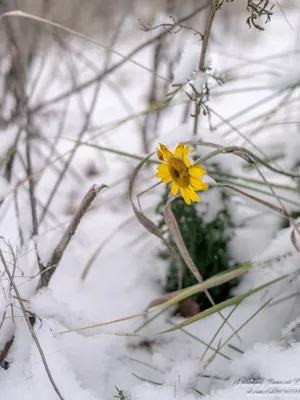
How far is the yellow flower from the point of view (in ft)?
1.83

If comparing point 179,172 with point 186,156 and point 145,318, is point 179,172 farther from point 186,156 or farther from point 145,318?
point 145,318

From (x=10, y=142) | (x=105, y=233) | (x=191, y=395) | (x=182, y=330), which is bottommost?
→ (x=191, y=395)

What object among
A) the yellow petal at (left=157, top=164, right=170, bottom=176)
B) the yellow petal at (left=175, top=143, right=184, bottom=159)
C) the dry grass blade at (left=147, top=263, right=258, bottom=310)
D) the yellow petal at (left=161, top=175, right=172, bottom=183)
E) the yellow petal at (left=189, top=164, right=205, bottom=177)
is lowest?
the dry grass blade at (left=147, top=263, right=258, bottom=310)

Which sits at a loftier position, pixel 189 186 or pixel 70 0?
pixel 70 0

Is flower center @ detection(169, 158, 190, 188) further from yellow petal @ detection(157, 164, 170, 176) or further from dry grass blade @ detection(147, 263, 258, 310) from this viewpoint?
dry grass blade @ detection(147, 263, 258, 310)

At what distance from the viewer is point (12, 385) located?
60 centimetres

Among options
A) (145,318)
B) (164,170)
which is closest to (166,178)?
(164,170)

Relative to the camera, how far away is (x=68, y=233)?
25.6 inches

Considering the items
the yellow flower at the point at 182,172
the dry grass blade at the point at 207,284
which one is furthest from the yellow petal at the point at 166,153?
the dry grass blade at the point at 207,284

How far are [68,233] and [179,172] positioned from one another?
194 millimetres

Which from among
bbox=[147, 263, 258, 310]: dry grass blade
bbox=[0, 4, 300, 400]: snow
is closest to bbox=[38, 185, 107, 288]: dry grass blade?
bbox=[0, 4, 300, 400]: snow

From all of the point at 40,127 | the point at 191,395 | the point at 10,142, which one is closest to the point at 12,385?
the point at 191,395

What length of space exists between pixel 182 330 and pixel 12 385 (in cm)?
27

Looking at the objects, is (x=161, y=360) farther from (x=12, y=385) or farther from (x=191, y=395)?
(x=12, y=385)
